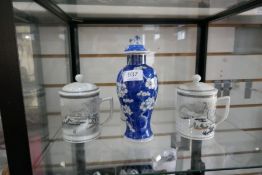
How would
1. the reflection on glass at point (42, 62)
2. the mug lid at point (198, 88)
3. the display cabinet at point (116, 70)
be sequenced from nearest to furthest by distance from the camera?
the display cabinet at point (116, 70) < the reflection on glass at point (42, 62) < the mug lid at point (198, 88)

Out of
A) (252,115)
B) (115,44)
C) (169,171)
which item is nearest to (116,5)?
(115,44)

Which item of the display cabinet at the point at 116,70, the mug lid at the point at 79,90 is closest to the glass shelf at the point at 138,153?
the display cabinet at the point at 116,70

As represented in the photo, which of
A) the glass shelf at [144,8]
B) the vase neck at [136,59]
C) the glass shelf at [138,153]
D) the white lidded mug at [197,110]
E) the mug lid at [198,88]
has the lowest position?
the glass shelf at [138,153]

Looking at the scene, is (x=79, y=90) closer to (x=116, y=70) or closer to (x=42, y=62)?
(x=42, y=62)

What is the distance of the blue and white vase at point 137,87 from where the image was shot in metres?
0.53

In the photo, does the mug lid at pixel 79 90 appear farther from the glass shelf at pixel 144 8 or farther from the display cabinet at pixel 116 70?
the glass shelf at pixel 144 8

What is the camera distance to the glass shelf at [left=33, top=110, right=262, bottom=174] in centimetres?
54

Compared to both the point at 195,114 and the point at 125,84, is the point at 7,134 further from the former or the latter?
the point at 195,114

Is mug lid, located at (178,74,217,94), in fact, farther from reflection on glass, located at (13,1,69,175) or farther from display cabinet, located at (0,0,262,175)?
reflection on glass, located at (13,1,69,175)

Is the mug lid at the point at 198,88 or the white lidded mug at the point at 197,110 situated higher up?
the mug lid at the point at 198,88

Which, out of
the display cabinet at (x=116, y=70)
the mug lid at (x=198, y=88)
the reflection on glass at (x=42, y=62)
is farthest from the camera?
the mug lid at (x=198, y=88)

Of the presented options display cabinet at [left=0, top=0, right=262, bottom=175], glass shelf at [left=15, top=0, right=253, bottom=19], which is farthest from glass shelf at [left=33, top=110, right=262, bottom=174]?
glass shelf at [left=15, top=0, right=253, bottom=19]

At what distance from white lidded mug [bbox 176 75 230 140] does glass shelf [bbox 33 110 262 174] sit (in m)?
0.05

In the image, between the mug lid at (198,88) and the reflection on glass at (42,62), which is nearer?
the reflection on glass at (42,62)
